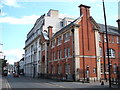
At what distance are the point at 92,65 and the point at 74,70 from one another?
4057 mm

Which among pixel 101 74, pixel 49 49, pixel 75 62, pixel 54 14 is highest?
pixel 54 14

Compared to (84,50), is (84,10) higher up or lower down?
higher up

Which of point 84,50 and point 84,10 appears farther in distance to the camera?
point 84,10

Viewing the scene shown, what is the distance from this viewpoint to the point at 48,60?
2181 inches

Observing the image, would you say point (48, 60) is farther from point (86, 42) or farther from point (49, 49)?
point (86, 42)

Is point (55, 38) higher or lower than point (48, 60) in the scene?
higher

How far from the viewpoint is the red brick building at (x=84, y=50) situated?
38800 millimetres

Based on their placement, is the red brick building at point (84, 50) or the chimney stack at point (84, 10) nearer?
the red brick building at point (84, 50)

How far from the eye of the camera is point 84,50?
39688 mm

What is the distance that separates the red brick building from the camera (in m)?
38.8

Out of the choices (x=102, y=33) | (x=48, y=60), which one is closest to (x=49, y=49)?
(x=48, y=60)

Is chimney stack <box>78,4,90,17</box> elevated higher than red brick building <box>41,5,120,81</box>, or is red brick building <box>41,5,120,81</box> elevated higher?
chimney stack <box>78,4,90,17</box>

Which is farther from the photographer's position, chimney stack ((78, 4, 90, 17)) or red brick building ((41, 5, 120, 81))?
chimney stack ((78, 4, 90, 17))

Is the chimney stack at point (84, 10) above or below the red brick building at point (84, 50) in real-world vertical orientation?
above
